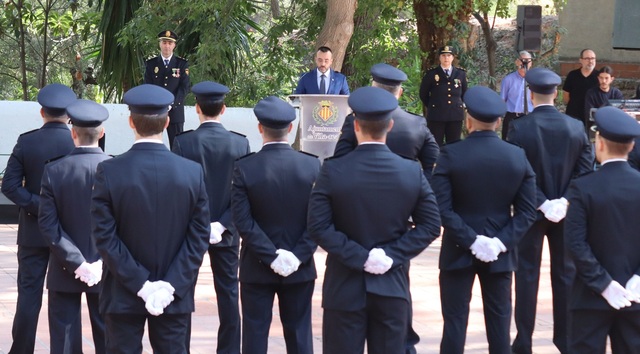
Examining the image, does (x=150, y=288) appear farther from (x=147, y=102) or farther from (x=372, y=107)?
(x=372, y=107)

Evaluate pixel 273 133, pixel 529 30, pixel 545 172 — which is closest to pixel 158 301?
pixel 273 133

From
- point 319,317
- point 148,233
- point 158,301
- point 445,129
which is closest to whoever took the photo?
point 158,301

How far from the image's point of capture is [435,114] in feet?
49.4

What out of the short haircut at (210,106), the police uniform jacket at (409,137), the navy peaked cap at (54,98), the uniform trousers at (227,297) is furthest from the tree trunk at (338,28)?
the navy peaked cap at (54,98)

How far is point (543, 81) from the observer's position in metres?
6.89

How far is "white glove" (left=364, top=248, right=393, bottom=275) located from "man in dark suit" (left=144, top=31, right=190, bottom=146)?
9.16 meters

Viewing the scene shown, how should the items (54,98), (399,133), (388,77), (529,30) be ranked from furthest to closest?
(529,30)
(399,133)
(388,77)
(54,98)

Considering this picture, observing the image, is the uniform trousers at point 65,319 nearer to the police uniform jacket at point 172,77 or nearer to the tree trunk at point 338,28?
the police uniform jacket at point 172,77

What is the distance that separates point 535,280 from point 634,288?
196 cm

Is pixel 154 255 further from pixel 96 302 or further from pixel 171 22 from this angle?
pixel 171 22

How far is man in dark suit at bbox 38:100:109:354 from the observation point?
18.8 feet

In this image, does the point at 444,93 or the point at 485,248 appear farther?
the point at 444,93

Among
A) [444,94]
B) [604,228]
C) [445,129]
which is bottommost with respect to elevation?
[445,129]

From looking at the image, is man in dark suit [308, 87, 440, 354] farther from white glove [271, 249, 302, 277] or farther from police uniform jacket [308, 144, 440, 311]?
white glove [271, 249, 302, 277]
